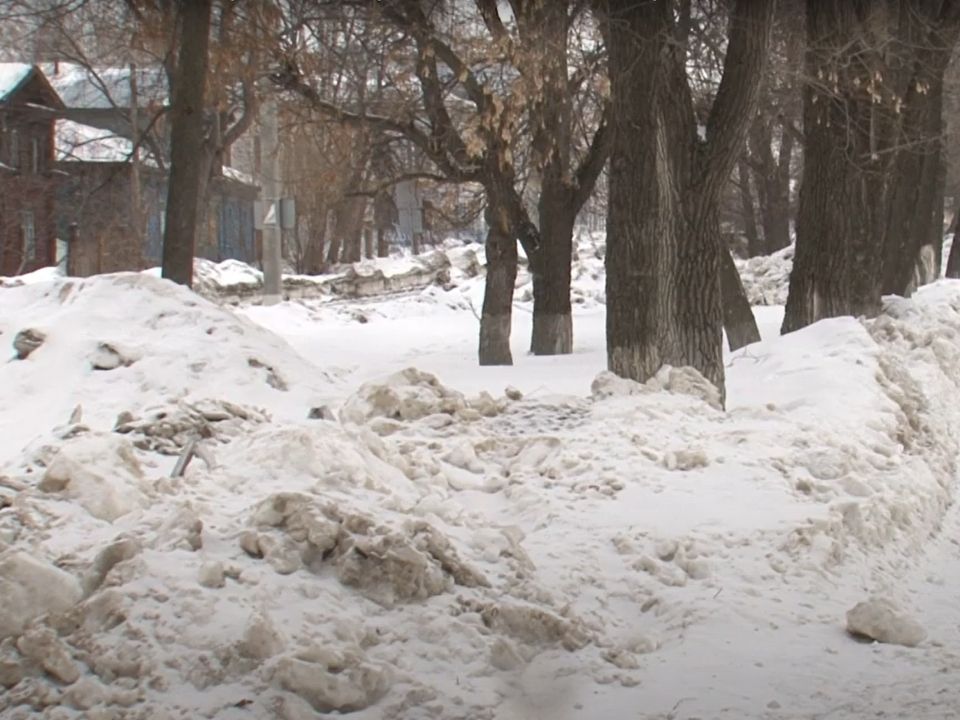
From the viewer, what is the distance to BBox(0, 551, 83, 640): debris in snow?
180 inches

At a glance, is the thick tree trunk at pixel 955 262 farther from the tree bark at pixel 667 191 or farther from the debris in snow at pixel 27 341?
the debris in snow at pixel 27 341

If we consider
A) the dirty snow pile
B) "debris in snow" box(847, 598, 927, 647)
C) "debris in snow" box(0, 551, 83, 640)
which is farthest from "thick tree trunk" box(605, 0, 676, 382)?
the dirty snow pile

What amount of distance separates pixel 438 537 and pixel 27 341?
536 cm

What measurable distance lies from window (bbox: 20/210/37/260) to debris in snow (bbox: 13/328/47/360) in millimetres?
28803

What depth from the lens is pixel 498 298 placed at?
57.6 ft

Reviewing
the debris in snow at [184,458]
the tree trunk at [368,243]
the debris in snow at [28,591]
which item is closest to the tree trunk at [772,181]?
the debris in snow at [184,458]

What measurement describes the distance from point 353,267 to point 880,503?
102 feet

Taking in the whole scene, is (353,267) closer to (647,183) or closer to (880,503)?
(647,183)

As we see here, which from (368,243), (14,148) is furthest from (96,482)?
(368,243)

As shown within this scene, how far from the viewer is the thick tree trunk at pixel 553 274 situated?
1727 centimetres

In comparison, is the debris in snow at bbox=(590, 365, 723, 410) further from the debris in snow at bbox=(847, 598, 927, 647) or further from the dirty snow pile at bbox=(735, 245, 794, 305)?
the dirty snow pile at bbox=(735, 245, 794, 305)

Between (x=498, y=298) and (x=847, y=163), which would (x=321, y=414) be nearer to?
(x=847, y=163)

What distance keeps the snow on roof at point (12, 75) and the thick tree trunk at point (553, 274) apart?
28920mm

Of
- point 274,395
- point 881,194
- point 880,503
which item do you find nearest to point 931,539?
point 880,503
